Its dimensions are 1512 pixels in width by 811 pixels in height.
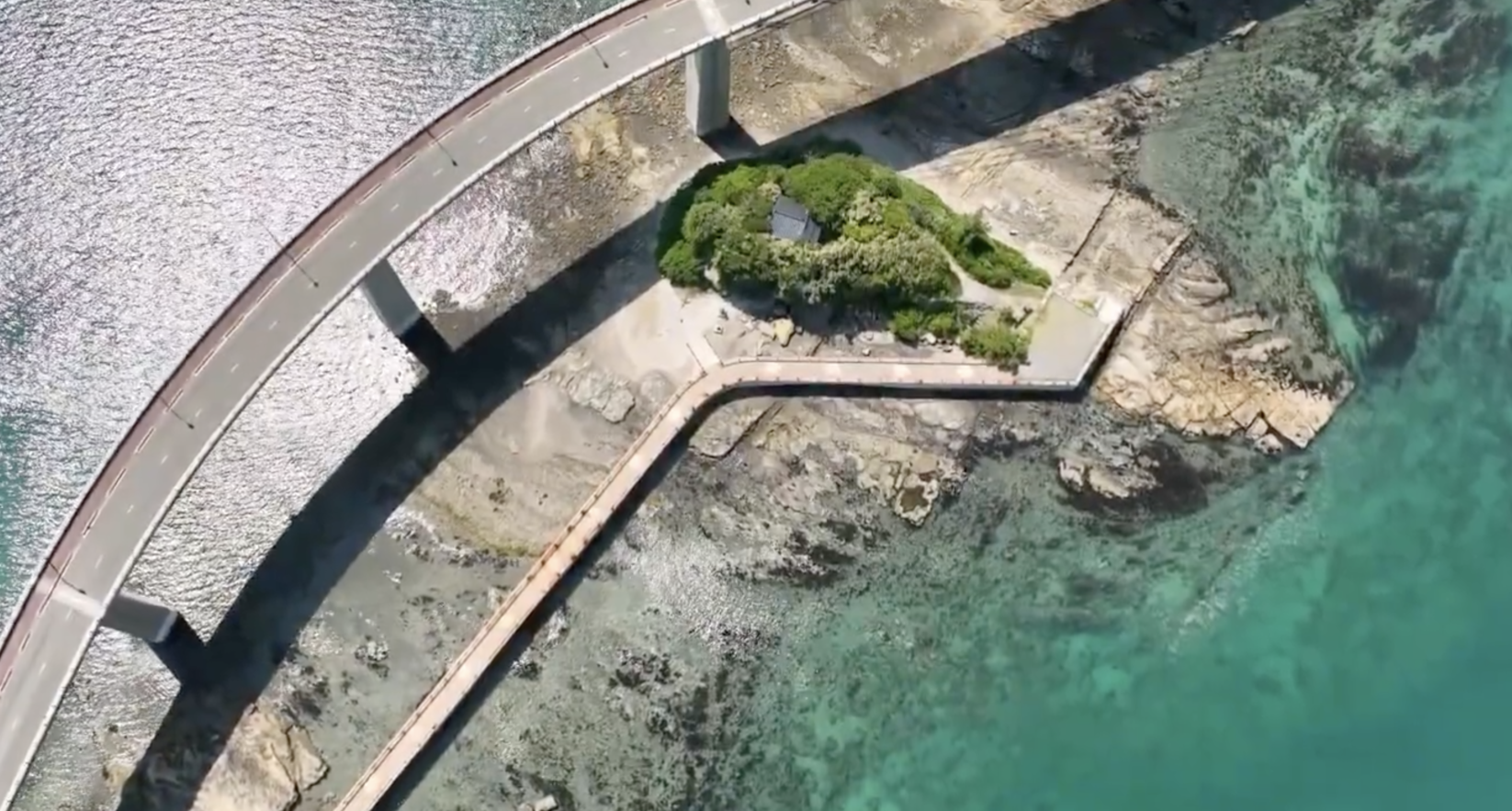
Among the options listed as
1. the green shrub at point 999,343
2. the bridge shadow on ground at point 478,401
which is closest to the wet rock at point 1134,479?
the green shrub at point 999,343

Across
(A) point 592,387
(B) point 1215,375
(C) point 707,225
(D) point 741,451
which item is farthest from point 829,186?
(B) point 1215,375

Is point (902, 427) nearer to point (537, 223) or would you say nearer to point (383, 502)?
point (537, 223)

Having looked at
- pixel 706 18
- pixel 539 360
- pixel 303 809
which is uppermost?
pixel 706 18

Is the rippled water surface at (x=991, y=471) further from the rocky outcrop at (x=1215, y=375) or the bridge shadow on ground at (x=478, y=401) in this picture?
the rocky outcrop at (x=1215, y=375)

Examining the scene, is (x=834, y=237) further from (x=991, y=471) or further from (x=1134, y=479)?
(x=1134, y=479)

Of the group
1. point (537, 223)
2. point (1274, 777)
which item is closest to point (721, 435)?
point (537, 223)

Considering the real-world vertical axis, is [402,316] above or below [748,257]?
above
